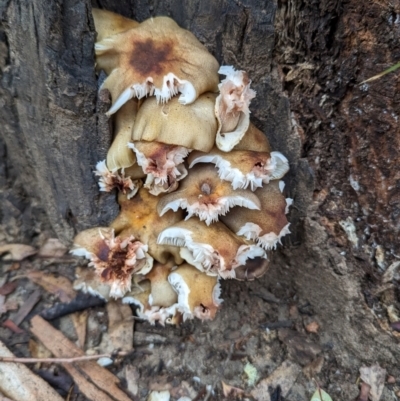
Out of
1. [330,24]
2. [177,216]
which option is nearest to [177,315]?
[177,216]

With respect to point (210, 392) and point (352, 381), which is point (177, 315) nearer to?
point (210, 392)

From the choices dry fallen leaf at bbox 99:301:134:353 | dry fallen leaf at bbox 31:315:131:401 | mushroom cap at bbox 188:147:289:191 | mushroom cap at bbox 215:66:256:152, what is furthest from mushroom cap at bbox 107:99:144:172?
dry fallen leaf at bbox 31:315:131:401

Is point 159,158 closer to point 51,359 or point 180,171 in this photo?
point 180,171

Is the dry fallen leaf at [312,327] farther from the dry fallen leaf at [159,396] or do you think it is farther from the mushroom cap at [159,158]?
the mushroom cap at [159,158]

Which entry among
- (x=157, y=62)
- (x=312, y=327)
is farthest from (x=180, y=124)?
(x=312, y=327)

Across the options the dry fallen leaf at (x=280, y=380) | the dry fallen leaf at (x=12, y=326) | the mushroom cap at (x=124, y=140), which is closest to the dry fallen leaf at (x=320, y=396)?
the dry fallen leaf at (x=280, y=380)
